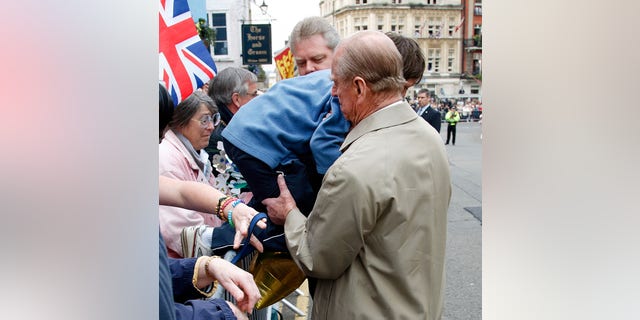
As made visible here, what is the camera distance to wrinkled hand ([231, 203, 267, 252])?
1.78 m

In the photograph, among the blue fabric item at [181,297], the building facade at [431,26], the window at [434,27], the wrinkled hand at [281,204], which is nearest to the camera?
the blue fabric item at [181,297]

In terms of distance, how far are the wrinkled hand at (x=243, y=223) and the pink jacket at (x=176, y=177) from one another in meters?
0.82

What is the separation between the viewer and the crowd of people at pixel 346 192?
1.57 metres

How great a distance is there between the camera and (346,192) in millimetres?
1546

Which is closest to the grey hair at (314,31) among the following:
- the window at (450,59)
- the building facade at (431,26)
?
the building facade at (431,26)

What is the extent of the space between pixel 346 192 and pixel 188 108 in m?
1.95

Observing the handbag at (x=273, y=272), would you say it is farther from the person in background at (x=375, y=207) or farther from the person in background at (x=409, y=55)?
the person in background at (x=409, y=55)

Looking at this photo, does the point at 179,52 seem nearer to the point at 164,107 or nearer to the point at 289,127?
the point at 164,107

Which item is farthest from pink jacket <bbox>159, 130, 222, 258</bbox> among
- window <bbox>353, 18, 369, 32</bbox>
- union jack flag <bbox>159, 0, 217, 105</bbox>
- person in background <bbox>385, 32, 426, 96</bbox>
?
window <bbox>353, 18, 369, 32</bbox>

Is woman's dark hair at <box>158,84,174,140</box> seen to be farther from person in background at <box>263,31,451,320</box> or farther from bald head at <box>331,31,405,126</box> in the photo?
bald head at <box>331,31,405,126</box>

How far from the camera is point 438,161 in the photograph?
1716mm

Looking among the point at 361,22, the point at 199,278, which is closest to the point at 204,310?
the point at 199,278
